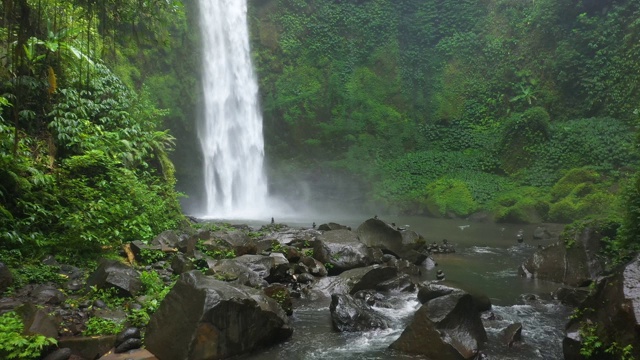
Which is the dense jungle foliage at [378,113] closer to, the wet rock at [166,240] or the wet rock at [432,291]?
the wet rock at [166,240]

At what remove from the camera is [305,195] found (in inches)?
1030

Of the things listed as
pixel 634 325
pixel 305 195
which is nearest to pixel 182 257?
pixel 634 325

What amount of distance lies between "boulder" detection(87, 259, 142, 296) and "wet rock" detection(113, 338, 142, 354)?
3.39 feet

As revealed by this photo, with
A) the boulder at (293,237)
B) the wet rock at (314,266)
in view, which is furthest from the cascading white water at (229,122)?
the wet rock at (314,266)

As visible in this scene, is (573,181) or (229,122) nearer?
(573,181)

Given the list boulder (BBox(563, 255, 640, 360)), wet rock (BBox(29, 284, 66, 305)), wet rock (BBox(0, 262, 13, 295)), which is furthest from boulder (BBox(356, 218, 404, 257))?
wet rock (BBox(0, 262, 13, 295))

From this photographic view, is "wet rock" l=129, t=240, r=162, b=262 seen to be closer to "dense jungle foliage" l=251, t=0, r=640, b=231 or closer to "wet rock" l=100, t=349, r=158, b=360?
"wet rock" l=100, t=349, r=158, b=360

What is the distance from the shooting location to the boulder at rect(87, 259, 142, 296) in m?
6.07

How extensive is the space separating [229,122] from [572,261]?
60.0 ft

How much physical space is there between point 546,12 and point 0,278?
29.0 m

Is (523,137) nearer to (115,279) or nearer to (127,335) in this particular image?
(115,279)

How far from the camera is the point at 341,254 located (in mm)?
9367

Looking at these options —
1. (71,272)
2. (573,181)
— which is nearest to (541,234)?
(573,181)

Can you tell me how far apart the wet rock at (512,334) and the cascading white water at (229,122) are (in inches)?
646
